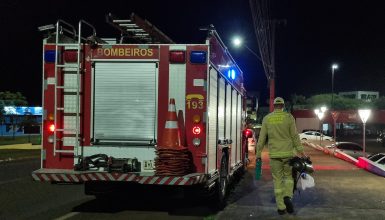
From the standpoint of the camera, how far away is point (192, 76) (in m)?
8.91

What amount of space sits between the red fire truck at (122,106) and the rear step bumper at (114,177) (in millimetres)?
16

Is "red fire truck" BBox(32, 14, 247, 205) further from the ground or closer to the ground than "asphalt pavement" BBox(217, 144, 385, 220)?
further from the ground

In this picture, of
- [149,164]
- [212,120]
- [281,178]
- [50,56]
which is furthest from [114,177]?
[281,178]

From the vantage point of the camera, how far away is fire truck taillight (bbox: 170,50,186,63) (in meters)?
8.94

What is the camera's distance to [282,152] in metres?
8.36

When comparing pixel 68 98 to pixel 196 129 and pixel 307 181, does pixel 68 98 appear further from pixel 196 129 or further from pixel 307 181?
pixel 307 181

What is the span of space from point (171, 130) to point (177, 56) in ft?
3.93

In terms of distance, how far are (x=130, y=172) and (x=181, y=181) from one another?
879 mm

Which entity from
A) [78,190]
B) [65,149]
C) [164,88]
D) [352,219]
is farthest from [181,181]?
[78,190]

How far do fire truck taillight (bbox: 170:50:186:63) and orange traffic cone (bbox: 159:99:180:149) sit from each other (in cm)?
67

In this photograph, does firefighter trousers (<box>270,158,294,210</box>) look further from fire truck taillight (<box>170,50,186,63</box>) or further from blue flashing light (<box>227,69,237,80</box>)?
blue flashing light (<box>227,69,237,80</box>)

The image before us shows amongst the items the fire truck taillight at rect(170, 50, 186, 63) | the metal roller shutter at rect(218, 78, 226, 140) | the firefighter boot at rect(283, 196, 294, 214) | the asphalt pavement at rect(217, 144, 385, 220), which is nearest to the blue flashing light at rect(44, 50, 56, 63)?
the fire truck taillight at rect(170, 50, 186, 63)

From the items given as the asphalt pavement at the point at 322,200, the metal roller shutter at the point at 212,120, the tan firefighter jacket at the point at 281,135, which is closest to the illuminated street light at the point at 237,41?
the asphalt pavement at the point at 322,200

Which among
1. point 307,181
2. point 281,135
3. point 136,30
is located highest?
point 136,30
